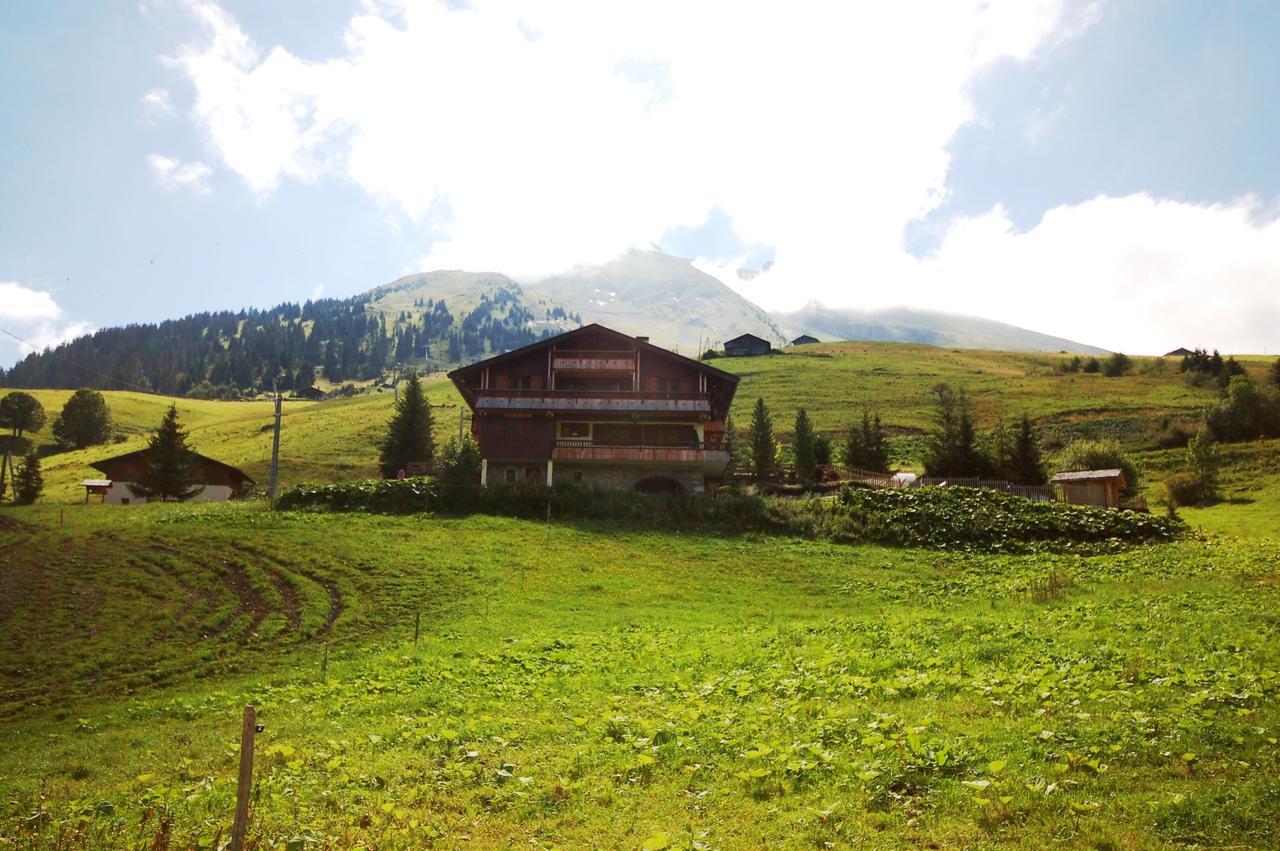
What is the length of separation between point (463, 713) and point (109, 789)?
→ 5.62 meters

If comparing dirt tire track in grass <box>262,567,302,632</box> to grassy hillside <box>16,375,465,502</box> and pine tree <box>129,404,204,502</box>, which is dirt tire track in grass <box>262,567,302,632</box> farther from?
grassy hillside <box>16,375,465,502</box>

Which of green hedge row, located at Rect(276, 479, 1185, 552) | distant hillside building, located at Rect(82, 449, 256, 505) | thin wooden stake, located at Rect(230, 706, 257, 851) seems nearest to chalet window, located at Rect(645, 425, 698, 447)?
green hedge row, located at Rect(276, 479, 1185, 552)

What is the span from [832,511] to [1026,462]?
24575mm

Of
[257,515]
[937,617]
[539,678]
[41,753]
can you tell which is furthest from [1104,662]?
[257,515]

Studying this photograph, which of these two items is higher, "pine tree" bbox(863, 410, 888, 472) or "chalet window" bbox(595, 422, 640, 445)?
"chalet window" bbox(595, 422, 640, 445)

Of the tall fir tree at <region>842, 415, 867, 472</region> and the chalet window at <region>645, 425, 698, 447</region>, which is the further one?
the tall fir tree at <region>842, 415, 867, 472</region>

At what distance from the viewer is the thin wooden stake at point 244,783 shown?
7.09m

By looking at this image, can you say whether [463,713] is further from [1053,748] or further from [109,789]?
[1053,748]

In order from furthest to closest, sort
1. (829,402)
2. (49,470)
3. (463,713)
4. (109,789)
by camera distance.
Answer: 1. (829,402)
2. (49,470)
3. (463,713)
4. (109,789)

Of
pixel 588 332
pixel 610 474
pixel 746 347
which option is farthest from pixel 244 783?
pixel 746 347

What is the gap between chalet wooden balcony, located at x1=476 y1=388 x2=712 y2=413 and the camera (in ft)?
174

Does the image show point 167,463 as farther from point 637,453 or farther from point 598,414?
point 637,453

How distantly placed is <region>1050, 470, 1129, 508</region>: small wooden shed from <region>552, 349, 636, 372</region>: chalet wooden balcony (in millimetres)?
29123

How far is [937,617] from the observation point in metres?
21.8
